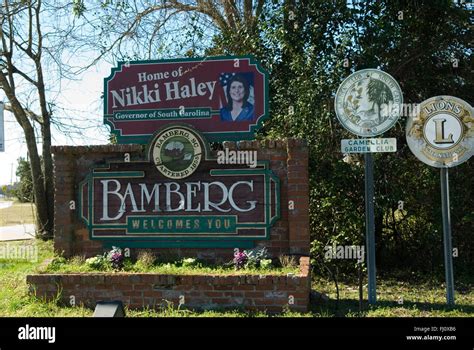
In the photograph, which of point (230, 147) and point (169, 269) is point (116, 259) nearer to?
point (169, 269)

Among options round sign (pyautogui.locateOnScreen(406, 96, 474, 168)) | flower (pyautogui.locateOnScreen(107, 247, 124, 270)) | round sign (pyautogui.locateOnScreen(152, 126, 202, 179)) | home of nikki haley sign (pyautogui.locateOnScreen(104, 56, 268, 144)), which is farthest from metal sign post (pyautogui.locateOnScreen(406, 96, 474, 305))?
Answer: flower (pyautogui.locateOnScreen(107, 247, 124, 270))

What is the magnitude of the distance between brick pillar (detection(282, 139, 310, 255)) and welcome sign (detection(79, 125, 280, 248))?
243mm

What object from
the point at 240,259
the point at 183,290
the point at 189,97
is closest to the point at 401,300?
the point at 240,259

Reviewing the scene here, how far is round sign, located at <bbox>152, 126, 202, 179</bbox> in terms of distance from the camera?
725cm

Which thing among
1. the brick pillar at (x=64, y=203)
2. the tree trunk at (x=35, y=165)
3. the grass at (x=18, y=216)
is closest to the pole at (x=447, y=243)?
the brick pillar at (x=64, y=203)

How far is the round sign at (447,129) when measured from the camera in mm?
6527

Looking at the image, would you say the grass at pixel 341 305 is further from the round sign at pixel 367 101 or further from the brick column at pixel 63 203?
the round sign at pixel 367 101

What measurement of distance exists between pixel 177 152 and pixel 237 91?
3.99ft

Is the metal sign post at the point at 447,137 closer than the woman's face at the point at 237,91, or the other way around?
the metal sign post at the point at 447,137

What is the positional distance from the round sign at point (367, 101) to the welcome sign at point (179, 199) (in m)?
1.29

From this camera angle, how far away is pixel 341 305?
6715 millimetres

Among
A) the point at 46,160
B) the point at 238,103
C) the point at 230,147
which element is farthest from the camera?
the point at 46,160

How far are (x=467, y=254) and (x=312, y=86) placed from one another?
3.96 metres
